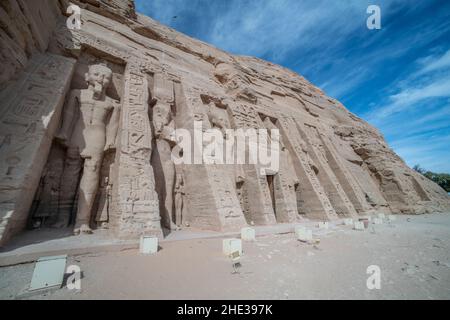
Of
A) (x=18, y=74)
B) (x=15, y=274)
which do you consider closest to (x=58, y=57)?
(x=18, y=74)

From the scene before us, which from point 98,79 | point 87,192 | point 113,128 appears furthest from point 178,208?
point 98,79

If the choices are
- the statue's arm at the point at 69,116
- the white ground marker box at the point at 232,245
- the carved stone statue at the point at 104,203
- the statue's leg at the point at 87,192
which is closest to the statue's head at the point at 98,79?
the statue's arm at the point at 69,116

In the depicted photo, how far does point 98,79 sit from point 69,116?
52.8 inches

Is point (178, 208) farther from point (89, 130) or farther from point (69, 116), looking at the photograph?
point (69, 116)

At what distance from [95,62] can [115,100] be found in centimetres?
147

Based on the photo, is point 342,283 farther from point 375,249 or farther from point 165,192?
point 165,192

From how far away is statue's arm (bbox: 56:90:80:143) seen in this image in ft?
15.3

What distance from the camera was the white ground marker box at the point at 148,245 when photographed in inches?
126

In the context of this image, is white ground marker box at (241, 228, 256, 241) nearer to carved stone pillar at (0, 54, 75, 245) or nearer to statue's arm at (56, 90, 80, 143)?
carved stone pillar at (0, 54, 75, 245)

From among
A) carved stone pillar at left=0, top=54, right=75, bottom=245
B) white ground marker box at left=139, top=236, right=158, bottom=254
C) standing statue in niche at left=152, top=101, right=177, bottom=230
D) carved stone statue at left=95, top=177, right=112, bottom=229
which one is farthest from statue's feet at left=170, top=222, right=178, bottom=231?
carved stone pillar at left=0, top=54, right=75, bottom=245

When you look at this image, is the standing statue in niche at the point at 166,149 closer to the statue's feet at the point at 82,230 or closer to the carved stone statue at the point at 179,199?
the carved stone statue at the point at 179,199

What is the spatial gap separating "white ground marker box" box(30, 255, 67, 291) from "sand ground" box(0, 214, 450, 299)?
0.25 ft

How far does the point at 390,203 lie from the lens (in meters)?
13.0

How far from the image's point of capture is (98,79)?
17.6ft
